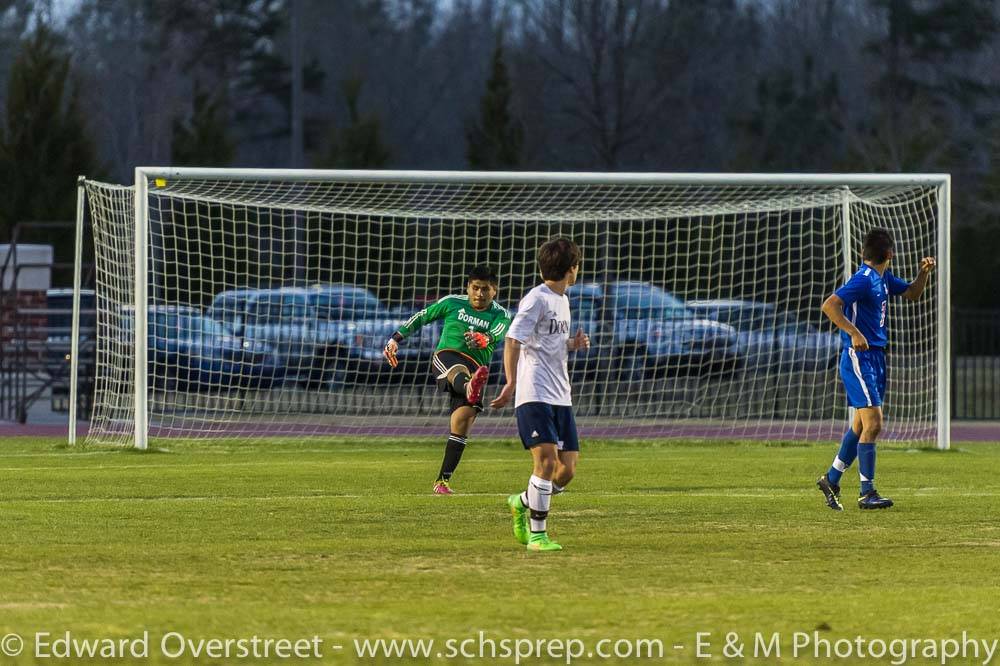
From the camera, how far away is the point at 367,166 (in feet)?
118

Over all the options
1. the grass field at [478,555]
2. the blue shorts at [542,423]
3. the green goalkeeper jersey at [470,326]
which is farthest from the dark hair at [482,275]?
the blue shorts at [542,423]

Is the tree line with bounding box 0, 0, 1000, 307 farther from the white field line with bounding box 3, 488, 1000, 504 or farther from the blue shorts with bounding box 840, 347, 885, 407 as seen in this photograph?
the blue shorts with bounding box 840, 347, 885, 407

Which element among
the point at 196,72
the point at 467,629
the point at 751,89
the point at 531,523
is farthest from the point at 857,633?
the point at 196,72

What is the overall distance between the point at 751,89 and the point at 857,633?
4084 cm

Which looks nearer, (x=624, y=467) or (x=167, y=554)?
(x=167, y=554)

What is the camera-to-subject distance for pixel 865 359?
1085 cm

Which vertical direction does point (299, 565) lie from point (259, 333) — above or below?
below

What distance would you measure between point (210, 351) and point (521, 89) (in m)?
20.2

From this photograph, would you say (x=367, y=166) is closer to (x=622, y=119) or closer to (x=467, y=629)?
(x=622, y=119)

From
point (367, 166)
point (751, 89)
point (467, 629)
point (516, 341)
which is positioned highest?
point (751, 89)

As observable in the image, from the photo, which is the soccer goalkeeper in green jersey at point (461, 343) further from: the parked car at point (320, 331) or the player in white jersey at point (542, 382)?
the parked car at point (320, 331)

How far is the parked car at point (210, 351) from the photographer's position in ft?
66.1

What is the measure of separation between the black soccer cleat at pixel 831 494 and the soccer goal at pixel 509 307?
587 cm

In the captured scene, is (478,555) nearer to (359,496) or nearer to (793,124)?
(359,496)
